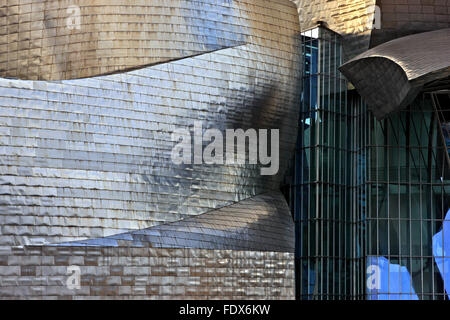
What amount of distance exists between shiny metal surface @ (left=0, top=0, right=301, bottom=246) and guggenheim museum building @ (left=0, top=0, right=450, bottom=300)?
45 mm

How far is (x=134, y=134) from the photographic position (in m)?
26.8

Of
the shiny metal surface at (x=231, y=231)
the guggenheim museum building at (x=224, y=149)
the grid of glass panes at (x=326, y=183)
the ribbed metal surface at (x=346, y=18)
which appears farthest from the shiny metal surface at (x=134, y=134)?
the ribbed metal surface at (x=346, y=18)

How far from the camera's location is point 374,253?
31203mm

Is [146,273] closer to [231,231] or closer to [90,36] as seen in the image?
[231,231]

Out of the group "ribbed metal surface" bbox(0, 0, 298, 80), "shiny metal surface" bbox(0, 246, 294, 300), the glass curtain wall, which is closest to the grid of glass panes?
the glass curtain wall

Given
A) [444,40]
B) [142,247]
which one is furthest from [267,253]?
[444,40]

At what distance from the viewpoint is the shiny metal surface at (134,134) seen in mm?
25469

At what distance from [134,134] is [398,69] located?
7.83 metres

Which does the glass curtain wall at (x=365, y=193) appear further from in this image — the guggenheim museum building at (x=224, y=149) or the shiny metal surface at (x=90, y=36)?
the shiny metal surface at (x=90, y=36)

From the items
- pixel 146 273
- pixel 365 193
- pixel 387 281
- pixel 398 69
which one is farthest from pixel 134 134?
pixel 387 281

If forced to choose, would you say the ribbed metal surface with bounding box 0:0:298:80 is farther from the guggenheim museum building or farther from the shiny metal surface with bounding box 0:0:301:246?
the shiny metal surface with bounding box 0:0:301:246

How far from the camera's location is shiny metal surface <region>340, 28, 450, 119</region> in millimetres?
26641

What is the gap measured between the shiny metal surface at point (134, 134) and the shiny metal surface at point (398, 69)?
7.87 feet
